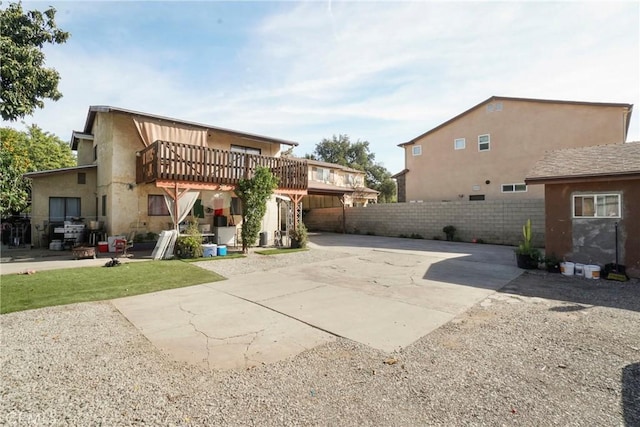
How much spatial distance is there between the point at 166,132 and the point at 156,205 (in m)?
3.23

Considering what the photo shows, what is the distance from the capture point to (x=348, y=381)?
306cm

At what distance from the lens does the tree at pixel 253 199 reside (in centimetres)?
1199

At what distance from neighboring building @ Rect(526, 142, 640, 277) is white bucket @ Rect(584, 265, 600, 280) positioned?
1.63 ft

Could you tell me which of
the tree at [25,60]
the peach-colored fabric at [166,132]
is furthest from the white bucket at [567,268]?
the tree at [25,60]

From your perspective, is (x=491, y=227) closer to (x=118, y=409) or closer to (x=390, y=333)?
(x=390, y=333)

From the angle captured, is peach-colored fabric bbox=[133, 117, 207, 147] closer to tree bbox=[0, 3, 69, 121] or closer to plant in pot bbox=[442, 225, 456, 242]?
tree bbox=[0, 3, 69, 121]

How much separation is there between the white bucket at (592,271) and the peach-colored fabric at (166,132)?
14.8m

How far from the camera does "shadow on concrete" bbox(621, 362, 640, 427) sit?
248cm

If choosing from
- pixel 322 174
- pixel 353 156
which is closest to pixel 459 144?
pixel 322 174

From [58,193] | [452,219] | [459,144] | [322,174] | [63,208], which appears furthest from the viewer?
[322,174]

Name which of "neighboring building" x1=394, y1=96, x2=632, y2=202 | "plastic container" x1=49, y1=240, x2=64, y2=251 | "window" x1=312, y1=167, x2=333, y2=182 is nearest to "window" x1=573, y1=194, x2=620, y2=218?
"neighboring building" x1=394, y1=96, x2=632, y2=202

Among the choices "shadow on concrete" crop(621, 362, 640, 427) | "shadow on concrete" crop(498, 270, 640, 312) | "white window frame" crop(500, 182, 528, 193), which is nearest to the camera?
"shadow on concrete" crop(621, 362, 640, 427)

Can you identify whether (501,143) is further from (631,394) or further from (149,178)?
(149,178)

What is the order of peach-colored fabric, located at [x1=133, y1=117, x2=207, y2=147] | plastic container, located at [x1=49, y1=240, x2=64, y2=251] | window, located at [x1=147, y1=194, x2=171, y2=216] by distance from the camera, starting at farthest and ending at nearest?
1. window, located at [x1=147, y1=194, x2=171, y2=216]
2. plastic container, located at [x1=49, y1=240, x2=64, y2=251]
3. peach-colored fabric, located at [x1=133, y1=117, x2=207, y2=147]
